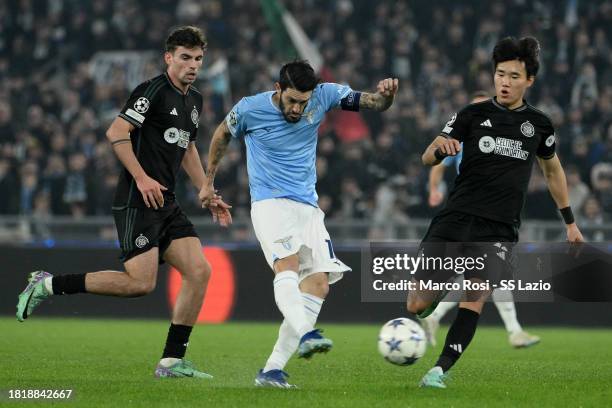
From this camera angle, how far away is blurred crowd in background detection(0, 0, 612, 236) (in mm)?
16719

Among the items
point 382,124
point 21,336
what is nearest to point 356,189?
point 382,124

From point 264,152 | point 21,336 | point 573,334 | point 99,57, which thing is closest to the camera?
point 264,152

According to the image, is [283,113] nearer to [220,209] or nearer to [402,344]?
[220,209]

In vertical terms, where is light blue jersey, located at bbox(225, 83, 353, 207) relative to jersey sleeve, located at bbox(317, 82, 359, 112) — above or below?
below

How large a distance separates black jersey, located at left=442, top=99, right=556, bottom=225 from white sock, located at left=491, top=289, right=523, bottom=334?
3878mm

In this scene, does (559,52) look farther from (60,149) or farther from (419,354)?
(419,354)

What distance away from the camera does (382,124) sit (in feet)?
61.9

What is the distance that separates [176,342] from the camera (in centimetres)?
838

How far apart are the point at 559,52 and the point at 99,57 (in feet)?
26.5

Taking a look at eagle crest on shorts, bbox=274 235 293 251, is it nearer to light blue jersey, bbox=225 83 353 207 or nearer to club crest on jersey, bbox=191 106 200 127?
light blue jersey, bbox=225 83 353 207

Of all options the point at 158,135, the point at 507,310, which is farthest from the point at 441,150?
the point at 507,310

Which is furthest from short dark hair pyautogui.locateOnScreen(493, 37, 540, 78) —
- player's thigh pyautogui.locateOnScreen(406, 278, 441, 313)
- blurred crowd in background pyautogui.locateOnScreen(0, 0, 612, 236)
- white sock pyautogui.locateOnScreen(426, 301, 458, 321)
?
blurred crowd in background pyautogui.locateOnScreen(0, 0, 612, 236)

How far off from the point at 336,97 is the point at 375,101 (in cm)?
33

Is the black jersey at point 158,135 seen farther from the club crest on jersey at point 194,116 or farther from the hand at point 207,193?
the hand at point 207,193
